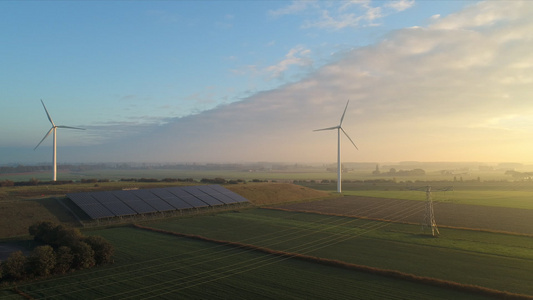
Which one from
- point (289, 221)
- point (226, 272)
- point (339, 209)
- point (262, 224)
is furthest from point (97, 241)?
point (339, 209)

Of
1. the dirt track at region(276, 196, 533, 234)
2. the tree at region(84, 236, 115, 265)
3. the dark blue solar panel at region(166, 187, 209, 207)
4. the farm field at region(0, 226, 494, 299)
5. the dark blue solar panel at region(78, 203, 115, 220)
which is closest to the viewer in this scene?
the farm field at region(0, 226, 494, 299)

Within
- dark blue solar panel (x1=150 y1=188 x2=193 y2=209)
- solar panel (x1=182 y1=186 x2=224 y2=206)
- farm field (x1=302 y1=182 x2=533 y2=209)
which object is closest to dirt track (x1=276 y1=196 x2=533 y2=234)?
farm field (x1=302 y1=182 x2=533 y2=209)

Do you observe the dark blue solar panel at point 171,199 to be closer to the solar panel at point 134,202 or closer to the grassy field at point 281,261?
the solar panel at point 134,202

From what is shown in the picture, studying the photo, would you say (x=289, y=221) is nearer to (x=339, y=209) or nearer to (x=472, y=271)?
(x=339, y=209)

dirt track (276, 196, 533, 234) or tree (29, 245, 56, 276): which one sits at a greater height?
tree (29, 245, 56, 276)

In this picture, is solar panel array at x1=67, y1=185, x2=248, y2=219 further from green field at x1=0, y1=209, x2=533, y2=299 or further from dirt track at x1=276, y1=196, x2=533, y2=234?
dirt track at x1=276, y1=196, x2=533, y2=234

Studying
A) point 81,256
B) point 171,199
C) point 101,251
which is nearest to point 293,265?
point 101,251
